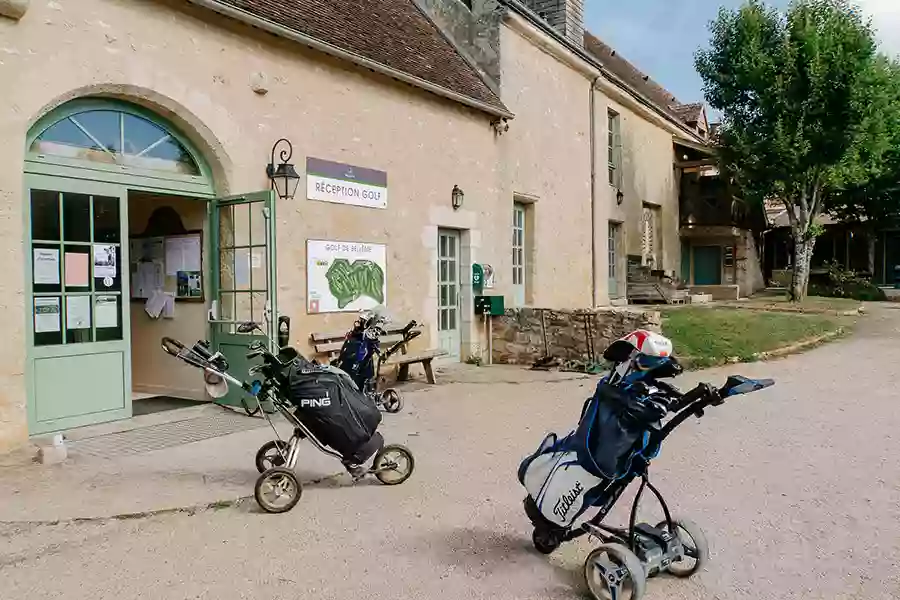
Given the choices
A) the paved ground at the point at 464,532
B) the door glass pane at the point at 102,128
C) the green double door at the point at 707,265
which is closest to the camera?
the paved ground at the point at 464,532

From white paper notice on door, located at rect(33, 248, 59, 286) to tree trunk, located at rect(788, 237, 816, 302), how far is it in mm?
18070

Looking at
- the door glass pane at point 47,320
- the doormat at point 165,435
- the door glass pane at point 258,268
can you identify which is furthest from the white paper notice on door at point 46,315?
the door glass pane at point 258,268

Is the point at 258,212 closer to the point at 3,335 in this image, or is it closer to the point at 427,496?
the point at 3,335

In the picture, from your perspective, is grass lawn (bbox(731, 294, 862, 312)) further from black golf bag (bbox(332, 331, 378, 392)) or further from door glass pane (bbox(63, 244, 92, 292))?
door glass pane (bbox(63, 244, 92, 292))

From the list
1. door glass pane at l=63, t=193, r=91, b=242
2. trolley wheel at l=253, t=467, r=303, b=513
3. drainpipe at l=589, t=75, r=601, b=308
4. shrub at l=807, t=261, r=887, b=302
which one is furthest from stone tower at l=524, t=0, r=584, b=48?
shrub at l=807, t=261, r=887, b=302

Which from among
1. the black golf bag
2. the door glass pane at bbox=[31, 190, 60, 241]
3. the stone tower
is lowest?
the black golf bag

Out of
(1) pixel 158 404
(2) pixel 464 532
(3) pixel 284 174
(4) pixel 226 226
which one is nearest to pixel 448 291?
(3) pixel 284 174

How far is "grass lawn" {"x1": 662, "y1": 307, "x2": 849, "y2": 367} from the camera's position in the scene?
10.9 metres

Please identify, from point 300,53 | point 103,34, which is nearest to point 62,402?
point 103,34

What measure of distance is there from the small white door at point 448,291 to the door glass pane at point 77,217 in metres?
5.50

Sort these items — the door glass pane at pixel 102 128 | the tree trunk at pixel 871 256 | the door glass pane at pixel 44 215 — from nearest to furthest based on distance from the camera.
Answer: the door glass pane at pixel 44 215
the door glass pane at pixel 102 128
the tree trunk at pixel 871 256

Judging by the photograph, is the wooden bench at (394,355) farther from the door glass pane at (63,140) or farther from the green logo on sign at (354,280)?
the door glass pane at (63,140)

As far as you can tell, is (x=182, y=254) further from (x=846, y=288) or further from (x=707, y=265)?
(x=846, y=288)

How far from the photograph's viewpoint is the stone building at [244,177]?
6.11 metres
